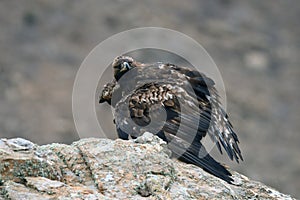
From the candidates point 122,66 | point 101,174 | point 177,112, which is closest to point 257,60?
point 122,66

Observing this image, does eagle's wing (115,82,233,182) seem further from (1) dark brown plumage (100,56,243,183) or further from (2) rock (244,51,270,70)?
(2) rock (244,51,270,70)

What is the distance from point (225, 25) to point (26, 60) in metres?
11.8

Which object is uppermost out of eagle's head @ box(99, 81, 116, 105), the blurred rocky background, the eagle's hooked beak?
the blurred rocky background

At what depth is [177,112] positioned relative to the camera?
973 cm

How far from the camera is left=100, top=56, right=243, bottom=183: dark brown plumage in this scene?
31.0 ft

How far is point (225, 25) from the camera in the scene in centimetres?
4516

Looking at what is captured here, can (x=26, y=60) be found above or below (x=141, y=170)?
above

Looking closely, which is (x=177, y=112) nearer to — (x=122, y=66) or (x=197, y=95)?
(x=197, y=95)

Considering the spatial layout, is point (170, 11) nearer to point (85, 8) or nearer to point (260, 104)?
point (85, 8)

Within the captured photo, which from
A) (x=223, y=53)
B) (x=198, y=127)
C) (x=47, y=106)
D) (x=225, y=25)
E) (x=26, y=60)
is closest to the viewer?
(x=198, y=127)

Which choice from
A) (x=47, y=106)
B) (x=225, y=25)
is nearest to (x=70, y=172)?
(x=47, y=106)

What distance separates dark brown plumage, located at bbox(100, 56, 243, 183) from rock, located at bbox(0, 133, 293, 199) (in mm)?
903

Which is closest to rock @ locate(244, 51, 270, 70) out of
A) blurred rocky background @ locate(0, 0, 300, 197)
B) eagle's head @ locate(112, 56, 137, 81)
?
blurred rocky background @ locate(0, 0, 300, 197)

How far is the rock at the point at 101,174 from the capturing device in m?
7.11
